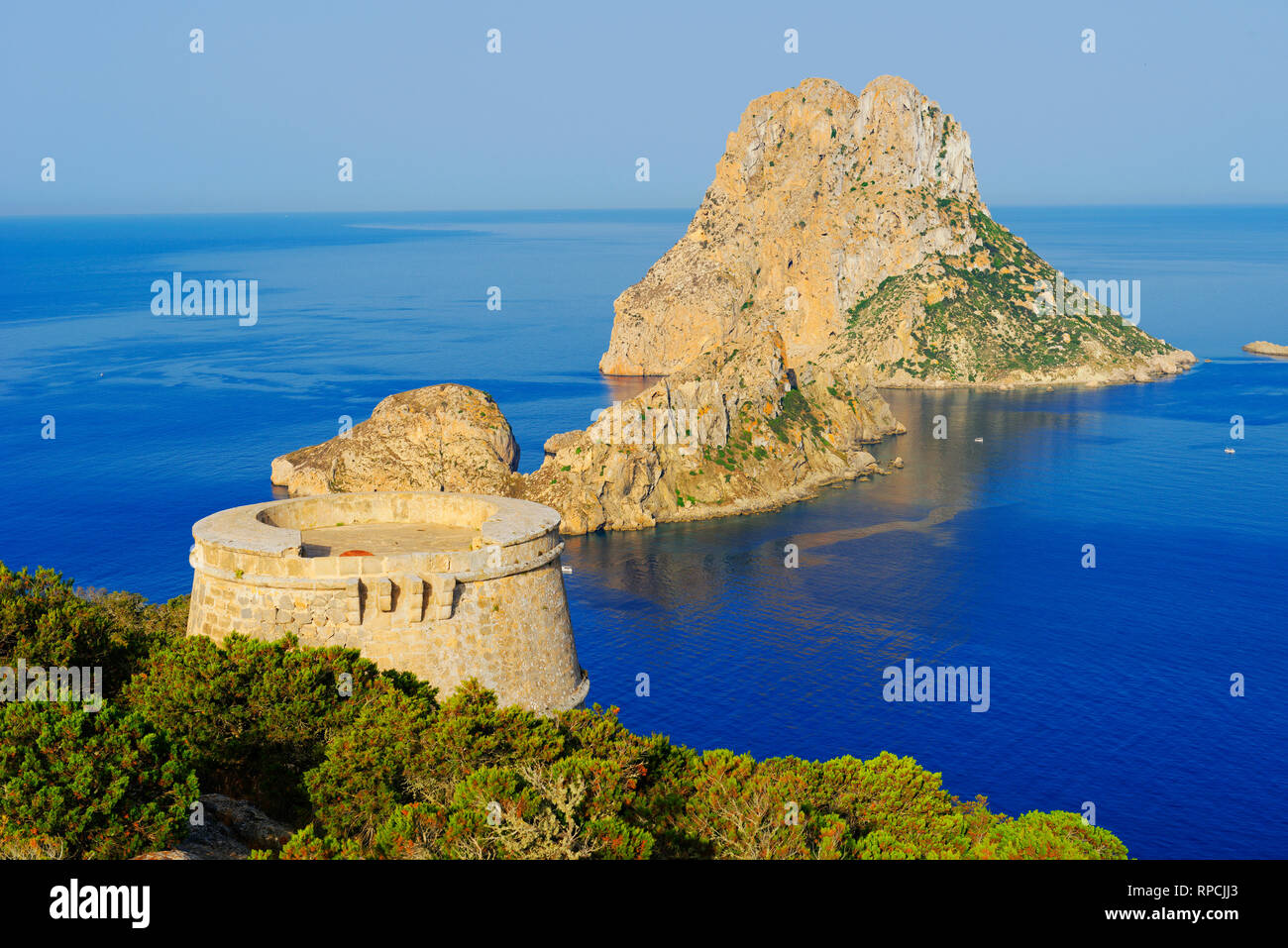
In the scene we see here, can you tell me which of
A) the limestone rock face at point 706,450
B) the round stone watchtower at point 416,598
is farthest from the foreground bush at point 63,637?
the limestone rock face at point 706,450

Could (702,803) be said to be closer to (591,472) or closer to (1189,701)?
(1189,701)

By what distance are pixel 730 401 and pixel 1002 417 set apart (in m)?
58.8

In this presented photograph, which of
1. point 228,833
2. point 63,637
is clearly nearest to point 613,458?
point 63,637

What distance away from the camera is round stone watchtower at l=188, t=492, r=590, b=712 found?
22.8 m

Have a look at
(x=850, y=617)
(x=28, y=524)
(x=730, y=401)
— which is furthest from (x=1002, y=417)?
(x=28, y=524)

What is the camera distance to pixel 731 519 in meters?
118

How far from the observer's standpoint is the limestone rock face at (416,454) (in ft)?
380

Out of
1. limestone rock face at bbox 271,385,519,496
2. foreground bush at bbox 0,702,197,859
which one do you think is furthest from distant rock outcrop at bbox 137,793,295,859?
limestone rock face at bbox 271,385,519,496

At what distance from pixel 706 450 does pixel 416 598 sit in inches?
4022

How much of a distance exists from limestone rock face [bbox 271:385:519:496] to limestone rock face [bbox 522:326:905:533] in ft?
17.1

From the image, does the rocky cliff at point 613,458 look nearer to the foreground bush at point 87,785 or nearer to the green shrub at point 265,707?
the green shrub at point 265,707

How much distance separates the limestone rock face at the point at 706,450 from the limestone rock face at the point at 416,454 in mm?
5214

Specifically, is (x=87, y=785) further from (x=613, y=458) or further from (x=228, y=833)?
(x=613, y=458)

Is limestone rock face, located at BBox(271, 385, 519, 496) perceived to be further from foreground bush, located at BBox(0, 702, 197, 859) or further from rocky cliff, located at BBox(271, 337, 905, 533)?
foreground bush, located at BBox(0, 702, 197, 859)
